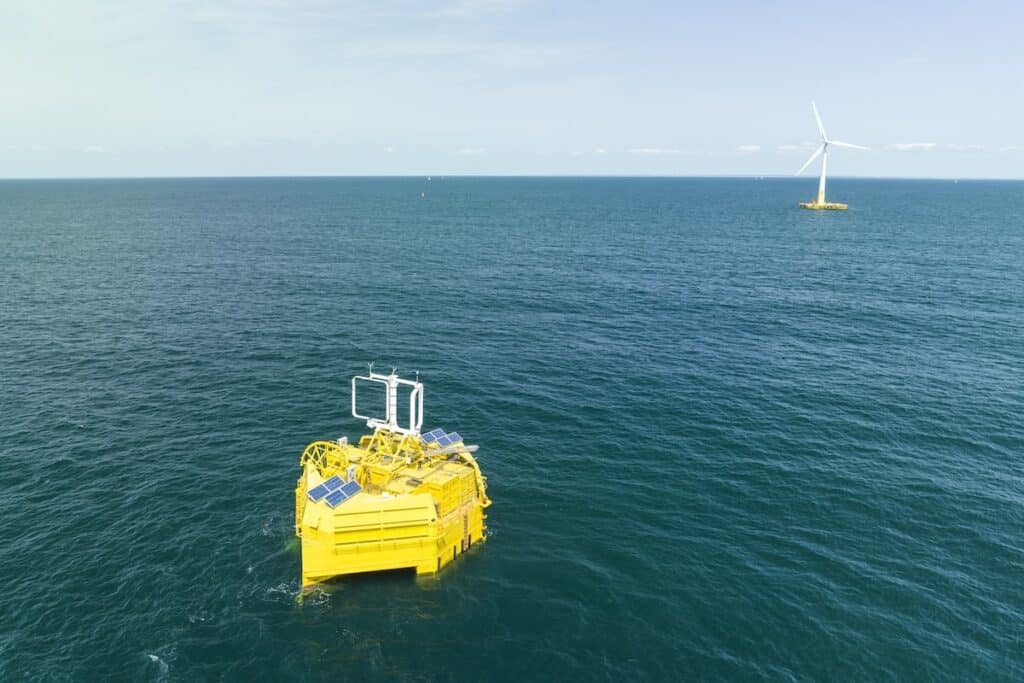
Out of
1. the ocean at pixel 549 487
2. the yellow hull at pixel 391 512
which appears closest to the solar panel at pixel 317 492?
the yellow hull at pixel 391 512

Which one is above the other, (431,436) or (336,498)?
(431,436)

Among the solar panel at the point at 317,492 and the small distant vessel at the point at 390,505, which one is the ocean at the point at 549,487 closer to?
the small distant vessel at the point at 390,505

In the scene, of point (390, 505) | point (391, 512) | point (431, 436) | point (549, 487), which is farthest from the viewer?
point (549, 487)

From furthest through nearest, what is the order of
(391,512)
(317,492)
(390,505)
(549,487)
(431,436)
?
(549,487) < (431,436) < (317,492) < (390,505) < (391,512)

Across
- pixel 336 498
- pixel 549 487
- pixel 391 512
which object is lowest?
pixel 549 487

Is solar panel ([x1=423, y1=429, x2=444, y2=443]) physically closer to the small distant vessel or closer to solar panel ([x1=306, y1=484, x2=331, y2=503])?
the small distant vessel

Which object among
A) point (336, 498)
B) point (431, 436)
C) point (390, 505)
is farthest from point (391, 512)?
point (431, 436)

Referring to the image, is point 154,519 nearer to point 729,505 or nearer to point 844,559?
point 729,505

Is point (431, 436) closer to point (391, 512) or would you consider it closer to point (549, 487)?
point (391, 512)
